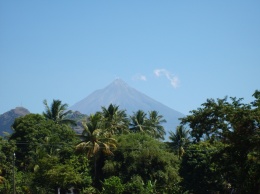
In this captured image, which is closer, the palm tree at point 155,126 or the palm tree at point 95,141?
the palm tree at point 95,141

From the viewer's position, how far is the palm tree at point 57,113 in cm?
5356

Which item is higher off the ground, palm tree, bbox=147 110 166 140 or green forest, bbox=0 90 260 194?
palm tree, bbox=147 110 166 140

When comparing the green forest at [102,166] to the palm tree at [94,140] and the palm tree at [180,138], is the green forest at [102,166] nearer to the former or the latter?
the palm tree at [94,140]

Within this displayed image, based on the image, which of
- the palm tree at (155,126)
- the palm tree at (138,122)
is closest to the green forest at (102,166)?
the palm tree at (138,122)

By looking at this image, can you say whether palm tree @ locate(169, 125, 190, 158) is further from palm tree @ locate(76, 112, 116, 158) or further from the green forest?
palm tree @ locate(76, 112, 116, 158)

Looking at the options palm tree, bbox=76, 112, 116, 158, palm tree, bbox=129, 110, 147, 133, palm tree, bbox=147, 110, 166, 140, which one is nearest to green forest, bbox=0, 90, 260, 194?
palm tree, bbox=76, 112, 116, 158

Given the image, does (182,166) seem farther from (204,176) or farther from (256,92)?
(256,92)

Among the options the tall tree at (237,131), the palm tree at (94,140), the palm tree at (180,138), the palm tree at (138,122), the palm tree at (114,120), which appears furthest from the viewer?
the palm tree at (138,122)

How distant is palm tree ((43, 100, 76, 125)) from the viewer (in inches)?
2109

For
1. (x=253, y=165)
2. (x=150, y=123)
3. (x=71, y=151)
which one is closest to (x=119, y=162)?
(x=71, y=151)

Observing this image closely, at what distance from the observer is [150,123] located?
57250 millimetres

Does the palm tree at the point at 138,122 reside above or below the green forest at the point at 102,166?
above

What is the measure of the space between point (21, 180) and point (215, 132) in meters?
25.3

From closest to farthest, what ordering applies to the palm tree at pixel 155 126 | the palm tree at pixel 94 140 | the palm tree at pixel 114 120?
the palm tree at pixel 94 140 < the palm tree at pixel 114 120 < the palm tree at pixel 155 126
